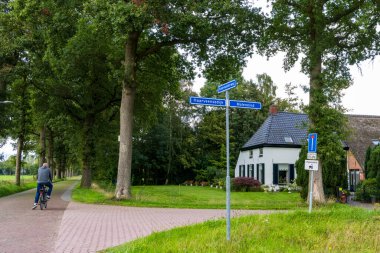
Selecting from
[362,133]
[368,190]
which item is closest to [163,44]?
[368,190]

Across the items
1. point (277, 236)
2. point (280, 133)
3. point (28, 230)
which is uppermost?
point (280, 133)

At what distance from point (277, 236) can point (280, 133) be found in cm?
3444

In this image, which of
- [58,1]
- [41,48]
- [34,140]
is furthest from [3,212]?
[34,140]

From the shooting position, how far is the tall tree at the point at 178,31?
1752cm

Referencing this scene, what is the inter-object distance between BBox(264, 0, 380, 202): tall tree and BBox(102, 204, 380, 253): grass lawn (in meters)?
9.56

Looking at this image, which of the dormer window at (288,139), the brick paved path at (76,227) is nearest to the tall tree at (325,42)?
the brick paved path at (76,227)

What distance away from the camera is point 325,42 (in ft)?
62.9

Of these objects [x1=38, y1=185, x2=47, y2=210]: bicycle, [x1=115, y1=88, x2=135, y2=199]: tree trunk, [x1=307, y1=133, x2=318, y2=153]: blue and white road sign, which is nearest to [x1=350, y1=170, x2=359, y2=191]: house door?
[x1=115, y1=88, x2=135, y2=199]: tree trunk

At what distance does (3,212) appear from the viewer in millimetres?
15938

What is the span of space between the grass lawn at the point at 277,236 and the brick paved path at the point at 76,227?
130 centimetres

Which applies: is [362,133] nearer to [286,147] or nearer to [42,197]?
[286,147]

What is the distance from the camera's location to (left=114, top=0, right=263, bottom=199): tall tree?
17.5 metres

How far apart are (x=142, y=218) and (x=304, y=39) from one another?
12.3 m

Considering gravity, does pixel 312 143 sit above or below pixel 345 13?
below
